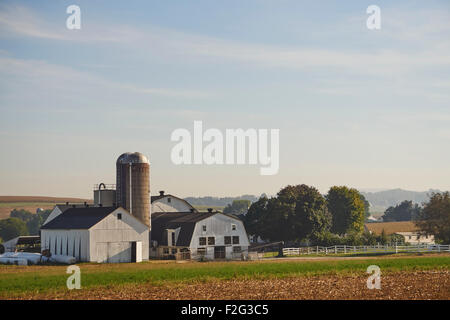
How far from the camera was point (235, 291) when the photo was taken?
33531mm

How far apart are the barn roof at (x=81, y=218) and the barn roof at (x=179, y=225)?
787cm

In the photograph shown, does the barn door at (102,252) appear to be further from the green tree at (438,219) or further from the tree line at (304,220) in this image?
the green tree at (438,219)

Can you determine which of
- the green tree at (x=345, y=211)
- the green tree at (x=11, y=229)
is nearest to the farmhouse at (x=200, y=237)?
the green tree at (x=345, y=211)

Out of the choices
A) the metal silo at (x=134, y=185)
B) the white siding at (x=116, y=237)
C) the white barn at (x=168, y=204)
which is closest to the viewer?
the white siding at (x=116, y=237)

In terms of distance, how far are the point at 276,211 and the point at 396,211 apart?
13009cm

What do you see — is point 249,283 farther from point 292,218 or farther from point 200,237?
point 292,218

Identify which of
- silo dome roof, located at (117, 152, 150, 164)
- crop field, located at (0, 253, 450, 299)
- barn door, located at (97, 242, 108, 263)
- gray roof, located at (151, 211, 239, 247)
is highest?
silo dome roof, located at (117, 152, 150, 164)

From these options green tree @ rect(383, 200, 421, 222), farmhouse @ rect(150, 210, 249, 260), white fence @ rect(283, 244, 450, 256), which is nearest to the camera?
farmhouse @ rect(150, 210, 249, 260)

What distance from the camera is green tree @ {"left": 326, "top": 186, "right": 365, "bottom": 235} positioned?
110 metres

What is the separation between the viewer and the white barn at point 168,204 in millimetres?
76844

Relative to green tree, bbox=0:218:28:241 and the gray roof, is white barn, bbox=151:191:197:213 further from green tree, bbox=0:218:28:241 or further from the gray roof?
green tree, bbox=0:218:28:241

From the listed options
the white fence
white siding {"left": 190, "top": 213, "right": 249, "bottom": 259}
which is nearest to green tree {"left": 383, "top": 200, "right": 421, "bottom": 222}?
the white fence

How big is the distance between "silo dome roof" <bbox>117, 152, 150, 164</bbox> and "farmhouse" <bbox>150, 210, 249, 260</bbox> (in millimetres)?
6882
